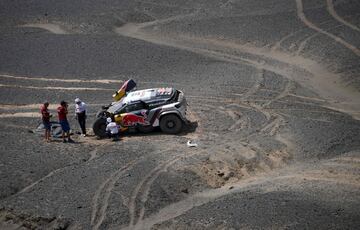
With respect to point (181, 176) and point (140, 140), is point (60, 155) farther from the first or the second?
point (181, 176)

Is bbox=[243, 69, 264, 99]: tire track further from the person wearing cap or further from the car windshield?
the person wearing cap

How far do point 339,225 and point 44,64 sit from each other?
23.3 metres

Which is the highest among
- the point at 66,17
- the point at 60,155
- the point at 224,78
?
the point at 66,17

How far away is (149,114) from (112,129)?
5.61ft

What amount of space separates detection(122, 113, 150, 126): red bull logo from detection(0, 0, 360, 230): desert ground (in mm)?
627

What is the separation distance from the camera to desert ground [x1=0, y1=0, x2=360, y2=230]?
58.0 ft

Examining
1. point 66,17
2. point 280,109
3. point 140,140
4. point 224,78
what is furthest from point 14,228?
point 66,17

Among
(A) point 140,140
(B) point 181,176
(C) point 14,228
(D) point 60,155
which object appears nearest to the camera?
(C) point 14,228

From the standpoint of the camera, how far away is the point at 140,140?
23219 millimetres

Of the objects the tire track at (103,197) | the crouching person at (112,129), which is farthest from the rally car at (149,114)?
the tire track at (103,197)

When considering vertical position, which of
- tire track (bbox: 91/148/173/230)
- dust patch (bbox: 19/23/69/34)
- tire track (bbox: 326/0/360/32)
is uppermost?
tire track (bbox: 326/0/360/32)

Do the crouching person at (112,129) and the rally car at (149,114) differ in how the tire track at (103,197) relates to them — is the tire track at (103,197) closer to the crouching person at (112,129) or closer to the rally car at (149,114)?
the crouching person at (112,129)

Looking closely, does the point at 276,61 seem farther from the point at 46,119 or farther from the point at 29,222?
the point at 29,222

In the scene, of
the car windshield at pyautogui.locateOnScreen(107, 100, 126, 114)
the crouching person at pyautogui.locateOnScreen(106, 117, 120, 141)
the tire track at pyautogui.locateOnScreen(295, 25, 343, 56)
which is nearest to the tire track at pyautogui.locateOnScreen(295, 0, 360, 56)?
the tire track at pyautogui.locateOnScreen(295, 25, 343, 56)
